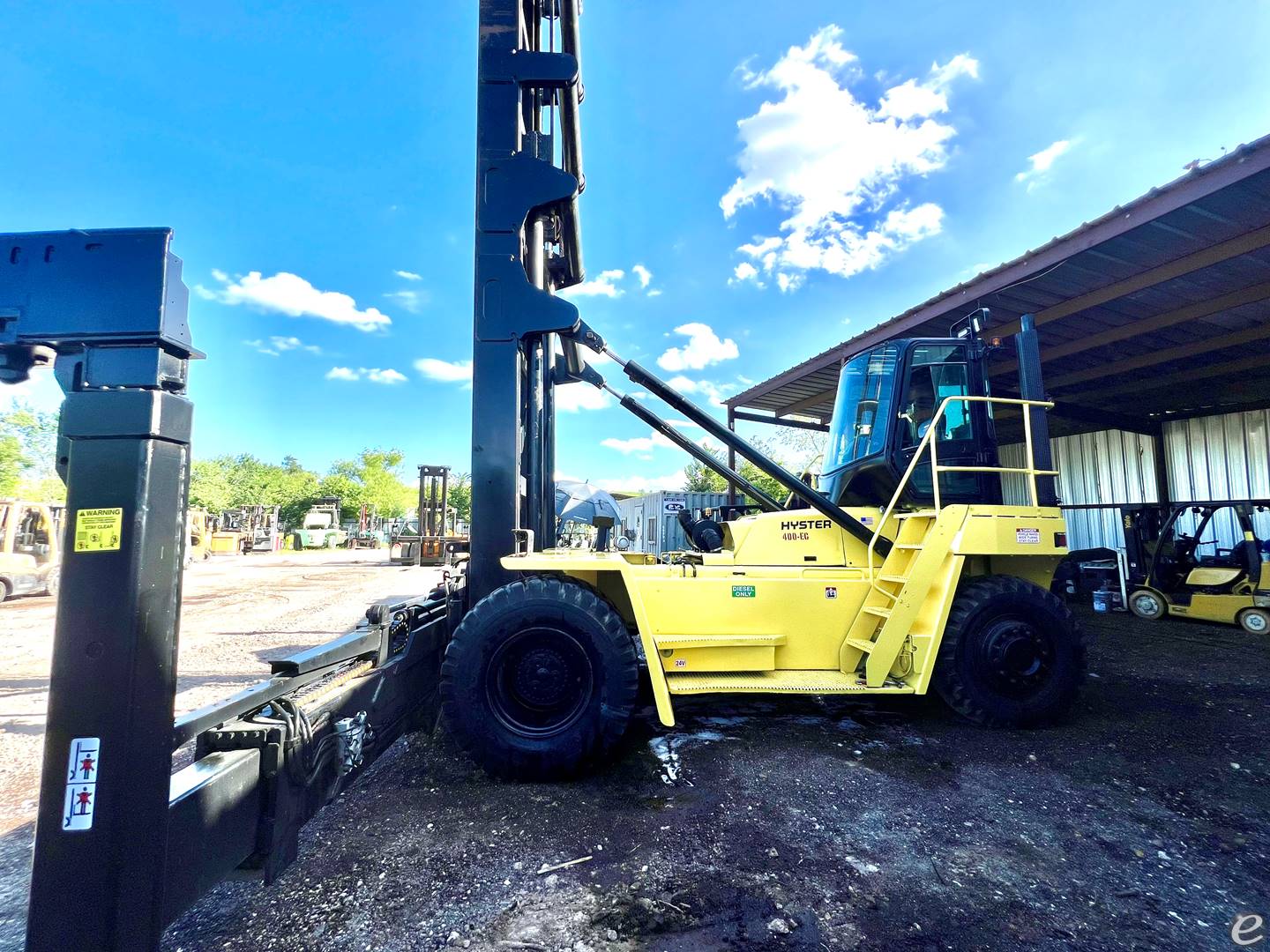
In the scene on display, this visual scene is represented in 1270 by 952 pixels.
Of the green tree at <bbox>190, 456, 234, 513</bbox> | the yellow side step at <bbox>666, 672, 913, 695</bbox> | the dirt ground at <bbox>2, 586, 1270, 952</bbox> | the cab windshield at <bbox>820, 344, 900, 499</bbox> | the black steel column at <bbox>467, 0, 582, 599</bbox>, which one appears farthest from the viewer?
the green tree at <bbox>190, 456, 234, 513</bbox>

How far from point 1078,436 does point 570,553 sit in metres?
18.2

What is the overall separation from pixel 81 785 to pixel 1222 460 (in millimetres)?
19196

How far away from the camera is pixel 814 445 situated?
29453 millimetres

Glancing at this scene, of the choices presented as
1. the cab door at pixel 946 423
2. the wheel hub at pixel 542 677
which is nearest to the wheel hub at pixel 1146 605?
the cab door at pixel 946 423

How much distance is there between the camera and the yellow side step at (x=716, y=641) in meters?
3.65

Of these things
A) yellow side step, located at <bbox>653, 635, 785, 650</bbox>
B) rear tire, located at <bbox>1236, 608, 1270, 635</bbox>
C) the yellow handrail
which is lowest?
rear tire, located at <bbox>1236, 608, 1270, 635</bbox>

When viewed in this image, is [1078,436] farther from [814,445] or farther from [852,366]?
[852,366]

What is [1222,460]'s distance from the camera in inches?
512

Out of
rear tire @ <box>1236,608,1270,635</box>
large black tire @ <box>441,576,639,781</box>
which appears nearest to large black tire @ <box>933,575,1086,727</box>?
large black tire @ <box>441,576,639,781</box>

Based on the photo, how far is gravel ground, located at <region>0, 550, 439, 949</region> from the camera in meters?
2.95

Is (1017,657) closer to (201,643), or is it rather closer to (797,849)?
(797,849)

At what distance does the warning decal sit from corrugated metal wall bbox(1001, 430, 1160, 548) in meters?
17.9

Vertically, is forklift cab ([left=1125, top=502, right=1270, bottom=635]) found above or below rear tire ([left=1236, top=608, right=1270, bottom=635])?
above

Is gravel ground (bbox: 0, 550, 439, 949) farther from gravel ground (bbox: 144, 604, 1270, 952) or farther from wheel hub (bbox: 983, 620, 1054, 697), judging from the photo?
wheel hub (bbox: 983, 620, 1054, 697)
